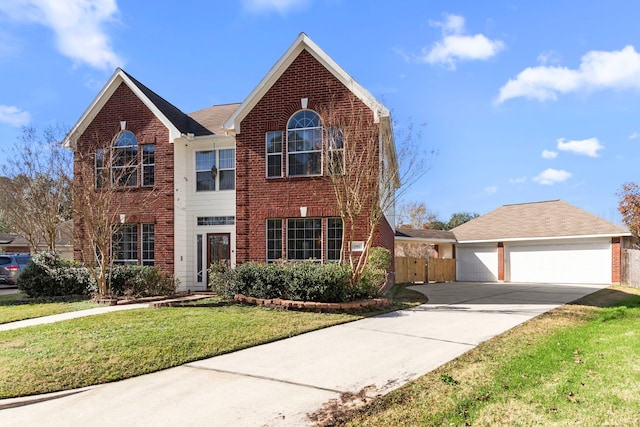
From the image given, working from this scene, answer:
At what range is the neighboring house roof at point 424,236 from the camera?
87.3 feet

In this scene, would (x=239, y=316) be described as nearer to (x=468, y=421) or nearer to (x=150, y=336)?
(x=150, y=336)

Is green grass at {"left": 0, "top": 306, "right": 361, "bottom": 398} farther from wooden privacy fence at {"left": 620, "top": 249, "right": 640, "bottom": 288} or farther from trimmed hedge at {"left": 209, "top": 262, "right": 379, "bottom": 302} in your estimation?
wooden privacy fence at {"left": 620, "top": 249, "right": 640, "bottom": 288}

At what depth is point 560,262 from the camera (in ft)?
82.9

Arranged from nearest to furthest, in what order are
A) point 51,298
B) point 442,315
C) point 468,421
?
point 468,421 < point 442,315 < point 51,298

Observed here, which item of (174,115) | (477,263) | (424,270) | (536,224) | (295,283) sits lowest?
(424,270)

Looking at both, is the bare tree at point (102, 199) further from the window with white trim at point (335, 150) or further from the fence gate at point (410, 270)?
the fence gate at point (410, 270)

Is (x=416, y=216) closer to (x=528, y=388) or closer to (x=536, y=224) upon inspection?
(x=536, y=224)

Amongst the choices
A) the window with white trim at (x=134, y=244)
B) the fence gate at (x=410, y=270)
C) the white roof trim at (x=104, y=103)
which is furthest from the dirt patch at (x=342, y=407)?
the fence gate at (x=410, y=270)

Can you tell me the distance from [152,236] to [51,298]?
387cm

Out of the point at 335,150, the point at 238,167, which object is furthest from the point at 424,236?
the point at 335,150

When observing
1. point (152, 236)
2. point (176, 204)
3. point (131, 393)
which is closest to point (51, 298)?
point (152, 236)

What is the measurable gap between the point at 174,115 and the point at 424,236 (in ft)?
54.1

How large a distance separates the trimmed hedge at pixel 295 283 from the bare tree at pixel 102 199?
12.4ft

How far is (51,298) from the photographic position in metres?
14.2
